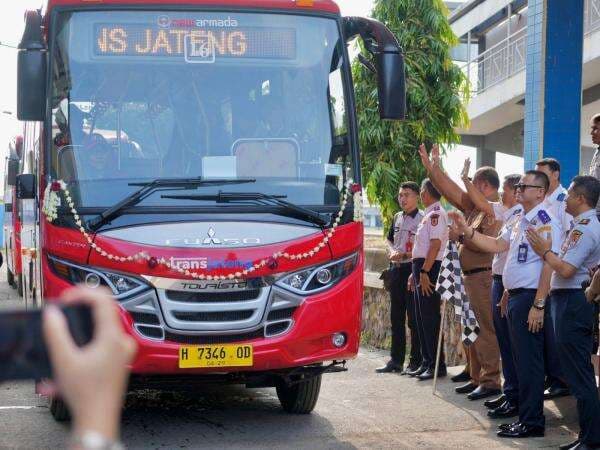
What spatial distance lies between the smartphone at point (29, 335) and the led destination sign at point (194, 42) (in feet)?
22.2

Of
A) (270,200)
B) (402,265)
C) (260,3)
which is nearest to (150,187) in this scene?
(270,200)

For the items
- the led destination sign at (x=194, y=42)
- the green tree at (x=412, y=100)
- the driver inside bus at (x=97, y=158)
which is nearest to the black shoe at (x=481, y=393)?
the led destination sign at (x=194, y=42)

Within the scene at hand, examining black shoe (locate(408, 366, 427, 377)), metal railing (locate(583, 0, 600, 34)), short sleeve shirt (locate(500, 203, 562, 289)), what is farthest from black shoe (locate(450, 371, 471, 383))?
metal railing (locate(583, 0, 600, 34))

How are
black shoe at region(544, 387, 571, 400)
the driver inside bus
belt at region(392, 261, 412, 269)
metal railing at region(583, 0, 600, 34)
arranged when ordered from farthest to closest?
1. metal railing at region(583, 0, 600, 34)
2. belt at region(392, 261, 412, 269)
3. black shoe at region(544, 387, 571, 400)
4. the driver inside bus

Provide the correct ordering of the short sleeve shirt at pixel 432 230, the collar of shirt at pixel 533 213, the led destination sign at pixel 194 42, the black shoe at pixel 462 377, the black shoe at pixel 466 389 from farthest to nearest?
1. the short sleeve shirt at pixel 432 230
2. the black shoe at pixel 462 377
3. the black shoe at pixel 466 389
4. the led destination sign at pixel 194 42
5. the collar of shirt at pixel 533 213

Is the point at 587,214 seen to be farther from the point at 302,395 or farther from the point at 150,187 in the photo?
the point at 150,187

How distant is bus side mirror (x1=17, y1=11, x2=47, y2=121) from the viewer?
727cm

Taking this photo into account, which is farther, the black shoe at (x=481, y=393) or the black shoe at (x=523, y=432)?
the black shoe at (x=481, y=393)

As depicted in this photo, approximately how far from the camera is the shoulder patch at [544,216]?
7004 millimetres

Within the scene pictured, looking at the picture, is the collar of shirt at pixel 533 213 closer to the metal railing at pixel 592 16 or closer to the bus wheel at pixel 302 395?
the bus wheel at pixel 302 395

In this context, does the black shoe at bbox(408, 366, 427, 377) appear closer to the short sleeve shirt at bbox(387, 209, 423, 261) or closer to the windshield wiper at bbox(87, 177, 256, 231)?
the short sleeve shirt at bbox(387, 209, 423, 261)

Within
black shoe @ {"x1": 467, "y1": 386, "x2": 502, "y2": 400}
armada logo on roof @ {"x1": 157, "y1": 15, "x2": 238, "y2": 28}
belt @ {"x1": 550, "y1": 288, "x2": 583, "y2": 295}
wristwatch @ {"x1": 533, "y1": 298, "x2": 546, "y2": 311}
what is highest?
armada logo on roof @ {"x1": 157, "y1": 15, "x2": 238, "y2": 28}

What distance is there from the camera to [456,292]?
9250 millimetres

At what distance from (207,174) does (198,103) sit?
0.53 meters
